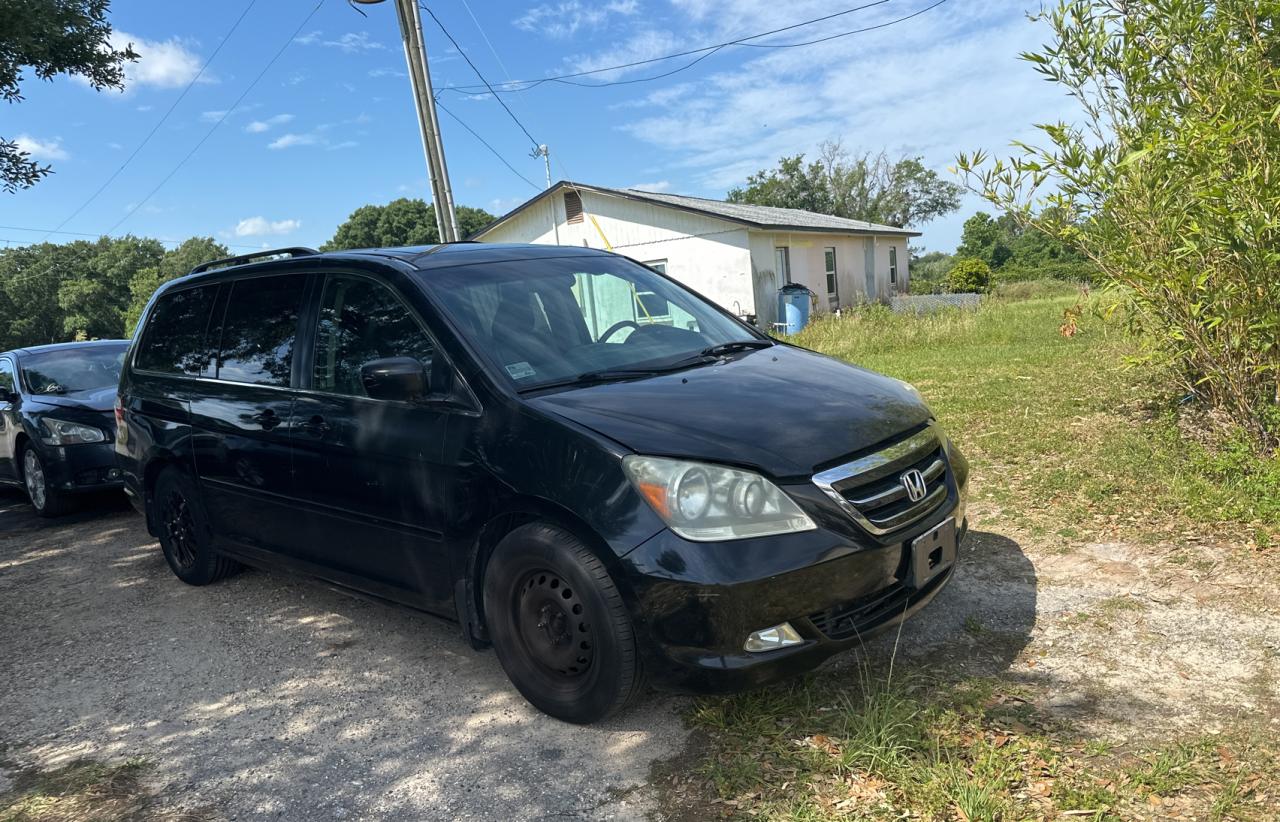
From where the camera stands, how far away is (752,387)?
3.45 metres

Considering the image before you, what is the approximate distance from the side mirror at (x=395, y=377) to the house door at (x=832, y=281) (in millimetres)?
25569

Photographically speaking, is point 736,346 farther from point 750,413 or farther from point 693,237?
point 693,237

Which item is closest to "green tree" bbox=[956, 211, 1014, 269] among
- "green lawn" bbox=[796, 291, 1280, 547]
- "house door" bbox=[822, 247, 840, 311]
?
"house door" bbox=[822, 247, 840, 311]

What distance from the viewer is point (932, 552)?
3.20 meters

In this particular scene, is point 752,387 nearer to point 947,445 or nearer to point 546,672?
point 947,445

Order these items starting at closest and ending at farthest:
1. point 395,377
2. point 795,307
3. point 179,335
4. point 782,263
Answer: point 395,377
point 179,335
point 795,307
point 782,263

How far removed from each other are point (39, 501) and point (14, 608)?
9.70ft

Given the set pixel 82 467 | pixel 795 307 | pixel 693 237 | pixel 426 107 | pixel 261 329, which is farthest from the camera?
pixel 693 237

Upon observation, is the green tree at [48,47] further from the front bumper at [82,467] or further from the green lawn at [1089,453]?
the green lawn at [1089,453]

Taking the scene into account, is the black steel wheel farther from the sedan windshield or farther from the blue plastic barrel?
the blue plastic barrel

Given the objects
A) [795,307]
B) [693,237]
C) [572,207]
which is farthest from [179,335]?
[572,207]

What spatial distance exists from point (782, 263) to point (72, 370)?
1890 centimetres

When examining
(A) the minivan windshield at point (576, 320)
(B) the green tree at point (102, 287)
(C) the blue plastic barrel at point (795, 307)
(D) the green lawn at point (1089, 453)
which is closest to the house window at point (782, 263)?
(C) the blue plastic barrel at point (795, 307)

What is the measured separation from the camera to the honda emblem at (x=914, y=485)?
3.18 meters
